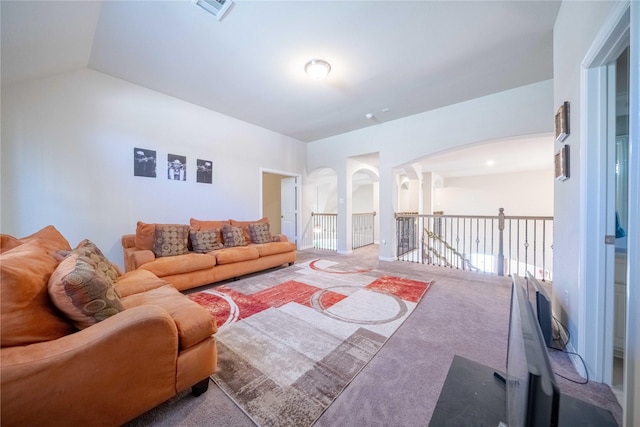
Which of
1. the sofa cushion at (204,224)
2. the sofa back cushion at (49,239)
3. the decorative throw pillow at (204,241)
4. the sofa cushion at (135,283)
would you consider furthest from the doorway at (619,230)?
the sofa cushion at (204,224)

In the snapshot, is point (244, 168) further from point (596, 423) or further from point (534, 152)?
point (534, 152)

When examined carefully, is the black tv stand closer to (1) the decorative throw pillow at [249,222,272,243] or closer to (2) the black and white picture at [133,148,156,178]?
(1) the decorative throw pillow at [249,222,272,243]

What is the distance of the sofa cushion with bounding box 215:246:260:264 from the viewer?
3252mm

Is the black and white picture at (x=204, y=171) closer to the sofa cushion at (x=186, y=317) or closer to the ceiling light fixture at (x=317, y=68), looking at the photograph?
the ceiling light fixture at (x=317, y=68)

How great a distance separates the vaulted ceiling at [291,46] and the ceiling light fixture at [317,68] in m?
0.09

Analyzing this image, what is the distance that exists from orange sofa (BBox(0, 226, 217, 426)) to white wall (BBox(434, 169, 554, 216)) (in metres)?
10.4

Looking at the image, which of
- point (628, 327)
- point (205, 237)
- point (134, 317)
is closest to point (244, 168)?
point (205, 237)

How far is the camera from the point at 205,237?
3.46 meters

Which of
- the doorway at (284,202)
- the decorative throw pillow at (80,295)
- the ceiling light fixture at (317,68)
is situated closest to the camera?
the decorative throw pillow at (80,295)

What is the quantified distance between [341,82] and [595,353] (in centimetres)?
363

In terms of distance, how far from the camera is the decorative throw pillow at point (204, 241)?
3.38 meters

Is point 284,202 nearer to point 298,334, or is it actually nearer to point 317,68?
point 317,68

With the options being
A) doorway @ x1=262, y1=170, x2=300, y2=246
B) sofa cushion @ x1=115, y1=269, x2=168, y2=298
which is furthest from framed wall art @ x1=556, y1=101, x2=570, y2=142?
doorway @ x1=262, y1=170, x2=300, y2=246

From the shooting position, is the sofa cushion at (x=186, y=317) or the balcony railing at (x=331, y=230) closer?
the sofa cushion at (x=186, y=317)
